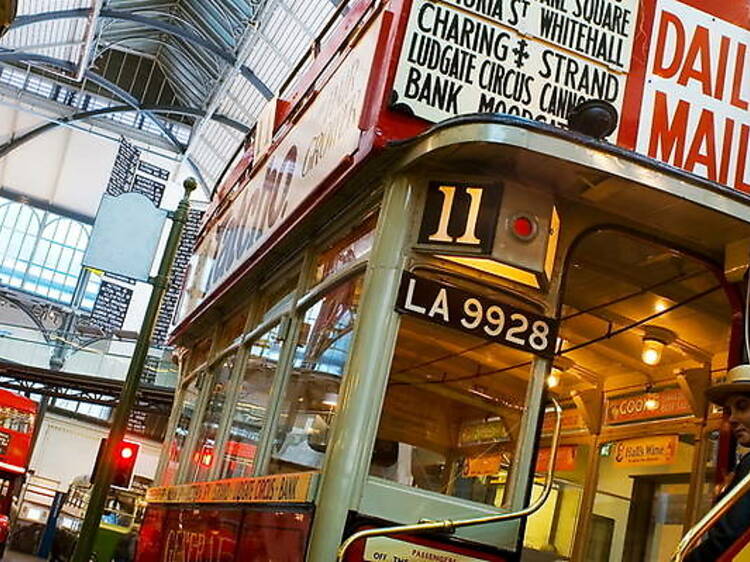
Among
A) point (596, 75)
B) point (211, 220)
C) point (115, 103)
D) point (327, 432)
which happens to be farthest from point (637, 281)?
point (115, 103)

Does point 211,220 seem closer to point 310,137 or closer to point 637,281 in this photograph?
point 310,137

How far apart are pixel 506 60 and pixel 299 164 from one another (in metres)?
1.68

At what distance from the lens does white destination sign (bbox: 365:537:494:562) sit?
4070 millimetres

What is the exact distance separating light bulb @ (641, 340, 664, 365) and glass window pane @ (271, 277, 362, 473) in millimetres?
2519

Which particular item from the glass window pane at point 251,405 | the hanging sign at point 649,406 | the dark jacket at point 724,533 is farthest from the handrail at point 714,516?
the hanging sign at point 649,406

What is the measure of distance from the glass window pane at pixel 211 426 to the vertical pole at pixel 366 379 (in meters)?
3.05

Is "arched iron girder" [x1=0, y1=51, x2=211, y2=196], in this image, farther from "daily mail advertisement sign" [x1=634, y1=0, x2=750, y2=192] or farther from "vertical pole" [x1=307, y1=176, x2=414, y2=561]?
"vertical pole" [x1=307, y1=176, x2=414, y2=561]

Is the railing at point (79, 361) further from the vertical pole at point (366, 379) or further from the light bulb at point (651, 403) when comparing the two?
the vertical pole at point (366, 379)

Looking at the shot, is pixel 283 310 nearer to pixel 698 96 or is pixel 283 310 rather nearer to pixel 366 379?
pixel 366 379

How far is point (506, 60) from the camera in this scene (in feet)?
16.3

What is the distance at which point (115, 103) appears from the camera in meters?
36.8

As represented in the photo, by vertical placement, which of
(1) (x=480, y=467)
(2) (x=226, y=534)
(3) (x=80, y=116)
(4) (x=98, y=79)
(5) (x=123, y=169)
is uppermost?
(4) (x=98, y=79)

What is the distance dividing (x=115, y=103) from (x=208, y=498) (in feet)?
107

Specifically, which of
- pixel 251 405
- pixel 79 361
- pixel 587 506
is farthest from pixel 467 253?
pixel 79 361
